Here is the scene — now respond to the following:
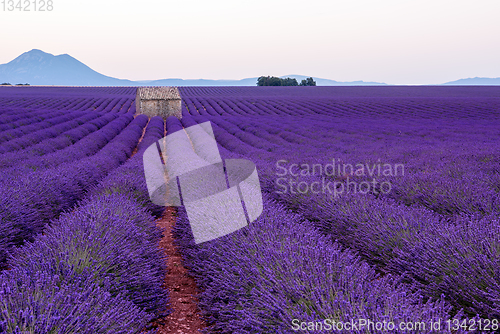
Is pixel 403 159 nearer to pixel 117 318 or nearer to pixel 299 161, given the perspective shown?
pixel 299 161

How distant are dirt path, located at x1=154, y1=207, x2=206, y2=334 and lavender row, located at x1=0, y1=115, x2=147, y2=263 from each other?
1.36m

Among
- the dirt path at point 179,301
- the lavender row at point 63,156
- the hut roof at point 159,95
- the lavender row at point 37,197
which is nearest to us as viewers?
the dirt path at point 179,301

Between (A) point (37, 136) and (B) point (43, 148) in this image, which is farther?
(A) point (37, 136)

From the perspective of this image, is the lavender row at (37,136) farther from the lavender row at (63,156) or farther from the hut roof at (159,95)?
the hut roof at (159,95)

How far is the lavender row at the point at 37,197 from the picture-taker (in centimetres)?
313

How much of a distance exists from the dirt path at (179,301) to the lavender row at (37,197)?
1.36 meters

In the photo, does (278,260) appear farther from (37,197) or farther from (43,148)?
(43,148)

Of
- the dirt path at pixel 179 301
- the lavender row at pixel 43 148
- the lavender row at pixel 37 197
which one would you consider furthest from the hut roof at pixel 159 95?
the dirt path at pixel 179 301

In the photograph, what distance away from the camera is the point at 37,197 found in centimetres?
388

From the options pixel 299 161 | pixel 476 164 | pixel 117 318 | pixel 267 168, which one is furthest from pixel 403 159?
pixel 117 318

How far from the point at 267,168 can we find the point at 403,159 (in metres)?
2.93

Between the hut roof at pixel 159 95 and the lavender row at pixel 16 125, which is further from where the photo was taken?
the hut roof at pixel 159 95

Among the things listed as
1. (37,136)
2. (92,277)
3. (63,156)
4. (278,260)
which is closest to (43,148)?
(63,156)

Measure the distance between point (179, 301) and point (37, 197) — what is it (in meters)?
2.48
